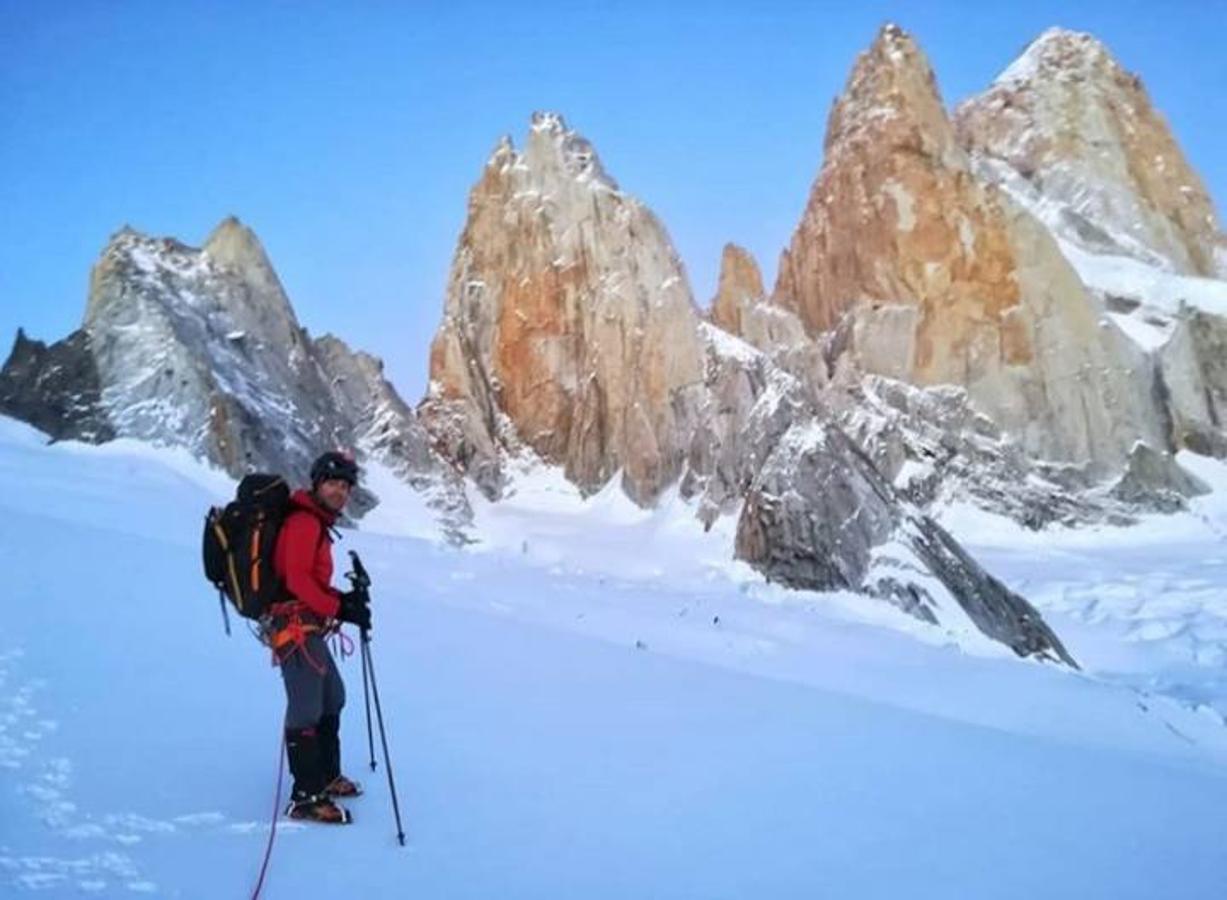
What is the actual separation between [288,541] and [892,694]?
615 cm

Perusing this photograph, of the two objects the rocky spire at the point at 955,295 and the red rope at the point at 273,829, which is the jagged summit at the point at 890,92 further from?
the red rope at the point at 273,829

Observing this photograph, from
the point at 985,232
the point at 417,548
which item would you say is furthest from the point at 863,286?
the point at 417,548

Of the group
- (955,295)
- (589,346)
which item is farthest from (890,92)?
(589,346)

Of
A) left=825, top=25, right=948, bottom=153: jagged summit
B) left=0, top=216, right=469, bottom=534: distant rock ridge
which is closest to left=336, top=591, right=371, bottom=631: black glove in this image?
left=0, top=216, right=469, bottom=534: distant rock ridge

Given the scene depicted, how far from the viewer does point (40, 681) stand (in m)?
6.03

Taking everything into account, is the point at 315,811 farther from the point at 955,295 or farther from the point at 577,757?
the point at 955,295

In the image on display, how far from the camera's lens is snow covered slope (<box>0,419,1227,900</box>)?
4133 millimetres

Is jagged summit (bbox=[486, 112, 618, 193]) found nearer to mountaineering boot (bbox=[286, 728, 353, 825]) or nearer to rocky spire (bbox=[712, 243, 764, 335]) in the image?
rocky spire (bbox=[712, 243, 764, 335])

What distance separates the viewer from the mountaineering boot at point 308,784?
459cm

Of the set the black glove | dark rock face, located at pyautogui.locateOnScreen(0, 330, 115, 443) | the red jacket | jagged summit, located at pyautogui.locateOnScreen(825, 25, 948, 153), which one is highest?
jagged summit, located at pyautogui.locateOnScreen(825, 25, 948, 153)

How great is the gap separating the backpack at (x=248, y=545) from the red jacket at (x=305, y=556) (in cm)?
5

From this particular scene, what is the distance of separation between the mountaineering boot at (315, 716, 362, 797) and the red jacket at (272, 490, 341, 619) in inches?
23.1

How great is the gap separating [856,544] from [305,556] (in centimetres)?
2371

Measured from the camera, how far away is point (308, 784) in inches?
185
